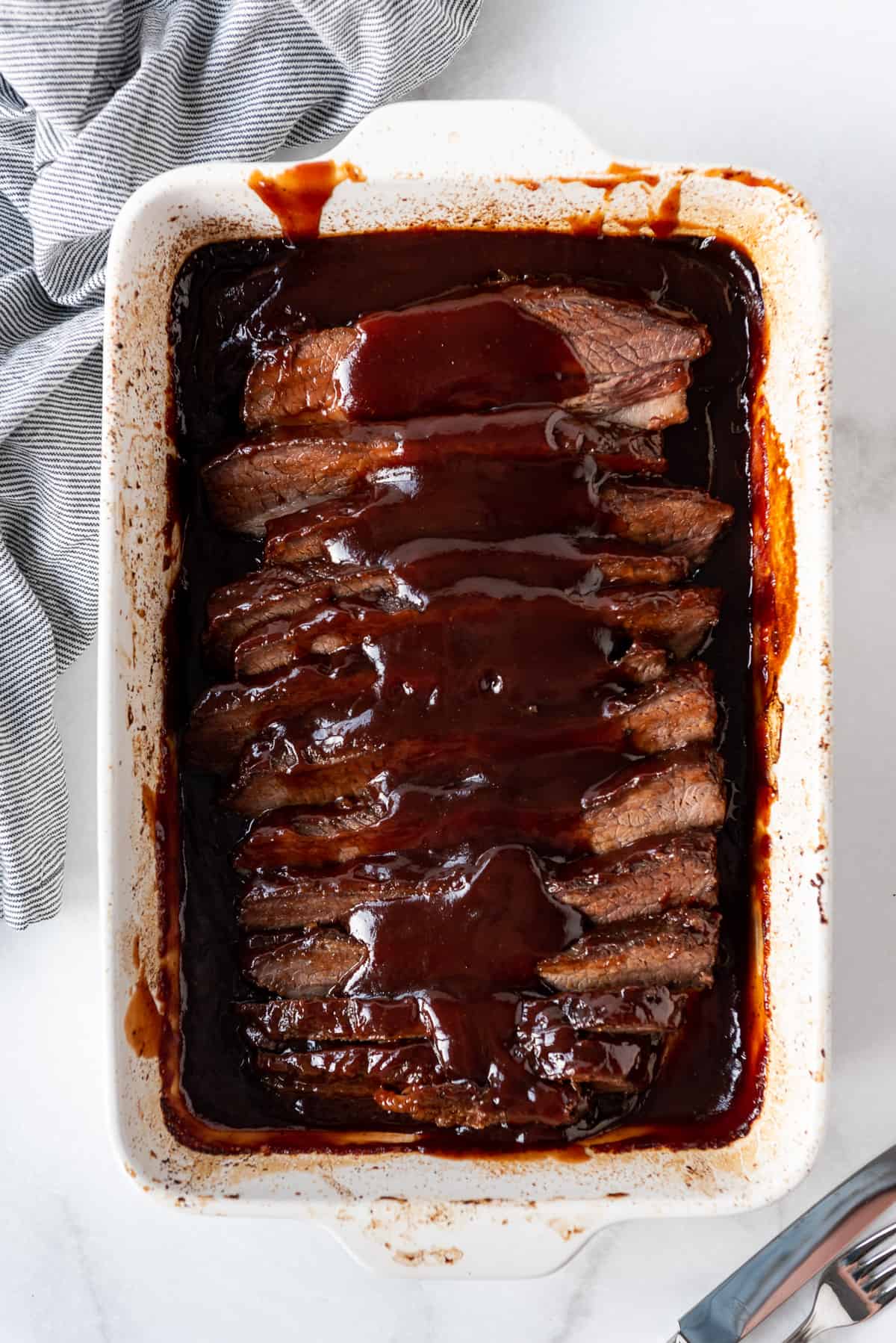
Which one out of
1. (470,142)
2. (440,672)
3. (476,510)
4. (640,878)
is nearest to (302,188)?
(470,142)

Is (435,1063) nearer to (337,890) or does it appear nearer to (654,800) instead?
(337,890)

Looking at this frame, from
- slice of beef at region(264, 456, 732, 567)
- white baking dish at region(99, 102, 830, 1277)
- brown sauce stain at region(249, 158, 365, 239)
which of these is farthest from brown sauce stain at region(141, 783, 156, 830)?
brown sauce stain at region(249, 158, 365, 239)

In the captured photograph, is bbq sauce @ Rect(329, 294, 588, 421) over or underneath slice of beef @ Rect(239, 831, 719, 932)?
over

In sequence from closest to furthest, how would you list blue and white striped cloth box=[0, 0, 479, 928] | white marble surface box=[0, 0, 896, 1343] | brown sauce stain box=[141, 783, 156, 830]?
brown sauce stain box=[141, 783, 156, 830]
blue and white striped cloth box=[0, 0, 479, 928]
white marble surface box=[0, 0, 896, 1343]

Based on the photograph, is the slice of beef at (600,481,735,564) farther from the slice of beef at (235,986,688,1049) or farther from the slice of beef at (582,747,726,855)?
the slice of beef at (235,986,688,1049)

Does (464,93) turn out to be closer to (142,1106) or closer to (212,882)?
(212,882)

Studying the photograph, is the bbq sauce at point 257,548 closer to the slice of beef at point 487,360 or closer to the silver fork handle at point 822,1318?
the slice of beef at point 487,360
